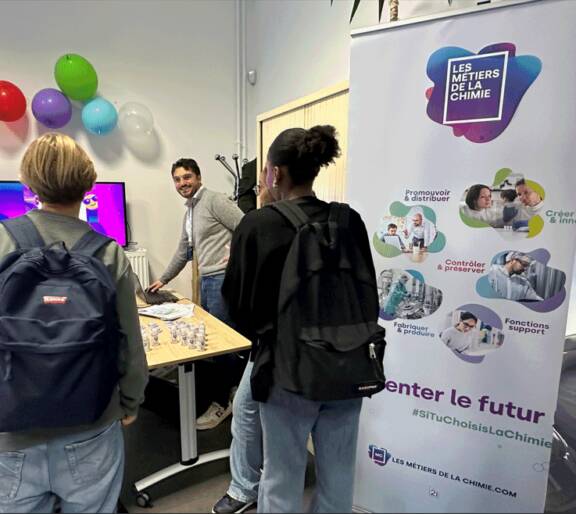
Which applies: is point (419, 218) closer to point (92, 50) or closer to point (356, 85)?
point (356, 85)

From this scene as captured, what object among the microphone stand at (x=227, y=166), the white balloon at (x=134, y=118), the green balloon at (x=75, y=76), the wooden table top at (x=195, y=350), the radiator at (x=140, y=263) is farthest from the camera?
the microphone stand at (x=227, y=166)

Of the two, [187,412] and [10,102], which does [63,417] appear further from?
[10,102]

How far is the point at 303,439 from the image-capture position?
3.21 feet

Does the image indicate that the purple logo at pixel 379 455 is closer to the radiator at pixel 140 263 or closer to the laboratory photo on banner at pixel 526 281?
the laboratory photo on banner at pixel 526 281

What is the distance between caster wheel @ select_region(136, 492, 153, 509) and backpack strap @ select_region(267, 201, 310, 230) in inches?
42.5

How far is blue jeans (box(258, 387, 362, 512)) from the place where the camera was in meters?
0.93

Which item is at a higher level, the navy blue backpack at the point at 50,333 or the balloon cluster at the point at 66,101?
the balloon cluster at the point at 66,101

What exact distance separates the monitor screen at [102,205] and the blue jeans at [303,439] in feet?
8.45

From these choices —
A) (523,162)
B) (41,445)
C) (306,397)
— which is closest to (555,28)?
(523,162)

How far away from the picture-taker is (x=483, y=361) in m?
1.40

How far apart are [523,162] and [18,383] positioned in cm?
149

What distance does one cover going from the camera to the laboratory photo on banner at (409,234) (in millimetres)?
1441

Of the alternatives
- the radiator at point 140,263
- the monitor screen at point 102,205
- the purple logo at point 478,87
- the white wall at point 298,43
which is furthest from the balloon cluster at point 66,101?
the purple logo at point 478,87

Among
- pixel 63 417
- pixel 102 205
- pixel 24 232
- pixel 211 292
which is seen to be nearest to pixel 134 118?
pixel 102 205
